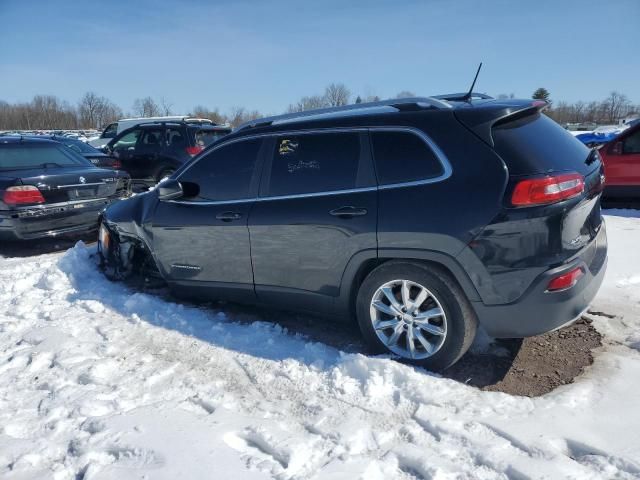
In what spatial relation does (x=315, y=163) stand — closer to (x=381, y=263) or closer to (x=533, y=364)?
(x=381, y=263)

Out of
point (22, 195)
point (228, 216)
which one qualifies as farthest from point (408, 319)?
point (22, 195)

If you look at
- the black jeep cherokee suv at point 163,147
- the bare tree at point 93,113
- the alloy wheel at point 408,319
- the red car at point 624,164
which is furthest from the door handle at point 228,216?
the bare tree at point 93,113

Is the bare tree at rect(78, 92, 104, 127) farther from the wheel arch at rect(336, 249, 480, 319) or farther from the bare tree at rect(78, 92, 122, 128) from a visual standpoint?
the wheel arch at rect(336, 249, 480, 319)

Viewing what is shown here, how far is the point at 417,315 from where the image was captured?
322 cm

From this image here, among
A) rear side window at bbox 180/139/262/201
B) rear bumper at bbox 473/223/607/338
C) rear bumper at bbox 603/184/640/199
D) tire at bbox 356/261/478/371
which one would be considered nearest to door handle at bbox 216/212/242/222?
rear side window at bbox 180/139/262/201

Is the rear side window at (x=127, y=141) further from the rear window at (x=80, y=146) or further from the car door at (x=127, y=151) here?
the rear window at (x=80, y=146)

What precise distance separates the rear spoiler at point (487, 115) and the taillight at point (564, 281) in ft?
2.95

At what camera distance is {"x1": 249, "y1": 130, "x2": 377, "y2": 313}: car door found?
3.37 m

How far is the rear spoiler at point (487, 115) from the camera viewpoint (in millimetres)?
3023

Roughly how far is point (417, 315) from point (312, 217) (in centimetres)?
103

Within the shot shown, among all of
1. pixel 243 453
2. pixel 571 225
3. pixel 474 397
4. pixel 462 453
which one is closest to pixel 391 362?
pixel 474 397

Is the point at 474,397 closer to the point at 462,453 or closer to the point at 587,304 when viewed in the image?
the point at 462,453

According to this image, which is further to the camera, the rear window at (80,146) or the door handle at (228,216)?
the rear window at (80,146)

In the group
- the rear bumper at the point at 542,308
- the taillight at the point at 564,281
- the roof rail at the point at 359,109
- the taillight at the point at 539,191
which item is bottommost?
the rear bumper at the point at 542,308
